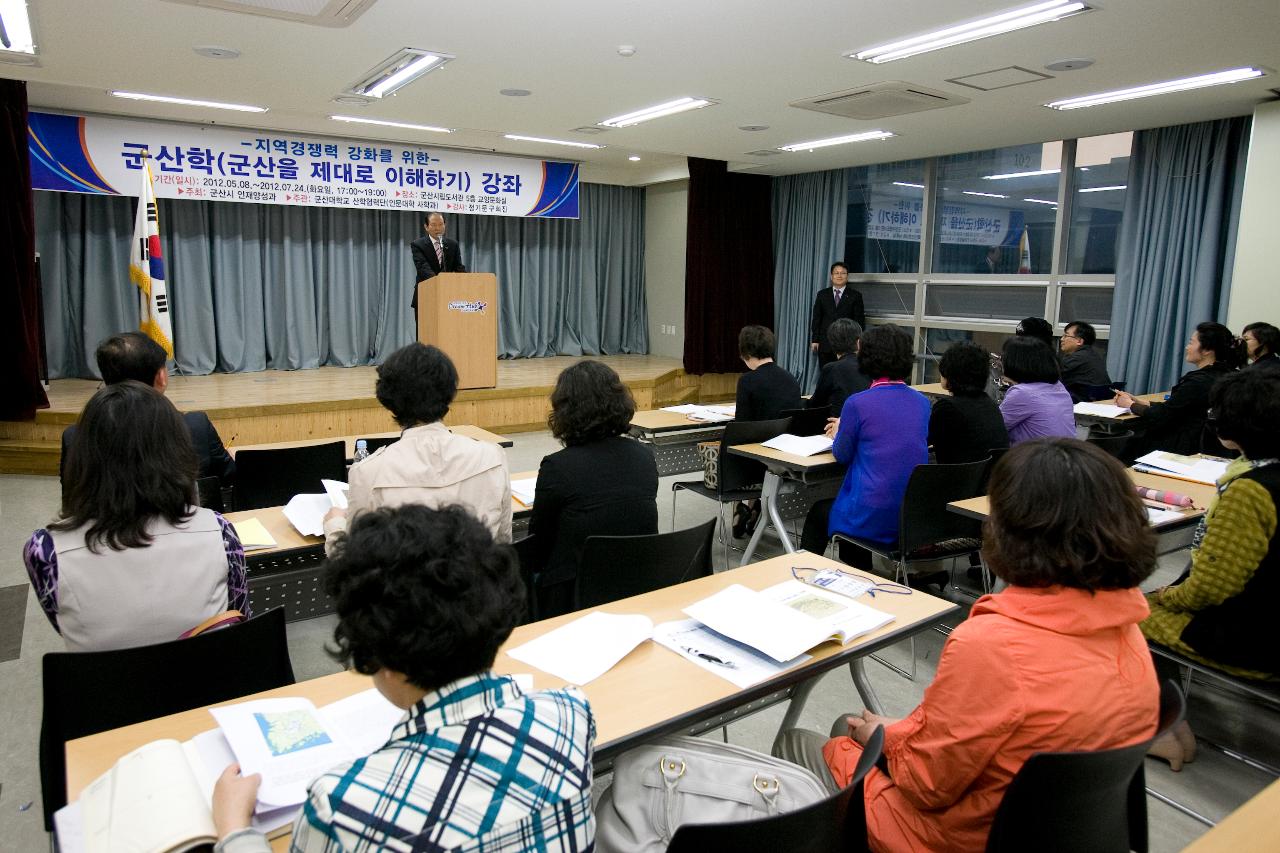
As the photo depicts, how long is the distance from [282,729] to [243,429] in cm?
548

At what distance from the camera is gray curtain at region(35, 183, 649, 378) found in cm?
746

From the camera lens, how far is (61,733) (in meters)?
1.49

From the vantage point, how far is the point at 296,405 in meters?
6.39

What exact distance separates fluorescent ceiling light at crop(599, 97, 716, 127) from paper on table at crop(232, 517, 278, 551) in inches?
167

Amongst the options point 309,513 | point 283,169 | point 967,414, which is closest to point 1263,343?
point 967,414

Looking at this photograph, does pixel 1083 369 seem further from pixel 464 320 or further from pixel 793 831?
pixel 793 831

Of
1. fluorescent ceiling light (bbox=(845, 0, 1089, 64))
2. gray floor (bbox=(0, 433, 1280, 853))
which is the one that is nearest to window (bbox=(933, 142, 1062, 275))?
fluorescent ceiling light (bbox=(845, 0, 1089, 64))

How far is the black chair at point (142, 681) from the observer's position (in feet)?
4.76

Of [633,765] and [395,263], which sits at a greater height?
[395,263]

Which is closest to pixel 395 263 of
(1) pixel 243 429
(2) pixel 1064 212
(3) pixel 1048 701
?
(1) pixel 243 429

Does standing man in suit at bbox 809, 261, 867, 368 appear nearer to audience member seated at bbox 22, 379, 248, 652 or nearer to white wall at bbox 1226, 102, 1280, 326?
white wall at bbox 1226, 102, 1280, 326

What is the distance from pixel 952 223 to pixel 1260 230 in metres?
2.99

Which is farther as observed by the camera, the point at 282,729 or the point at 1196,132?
the point at 1196,132

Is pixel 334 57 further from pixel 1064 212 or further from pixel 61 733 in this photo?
pixel 1064 212
